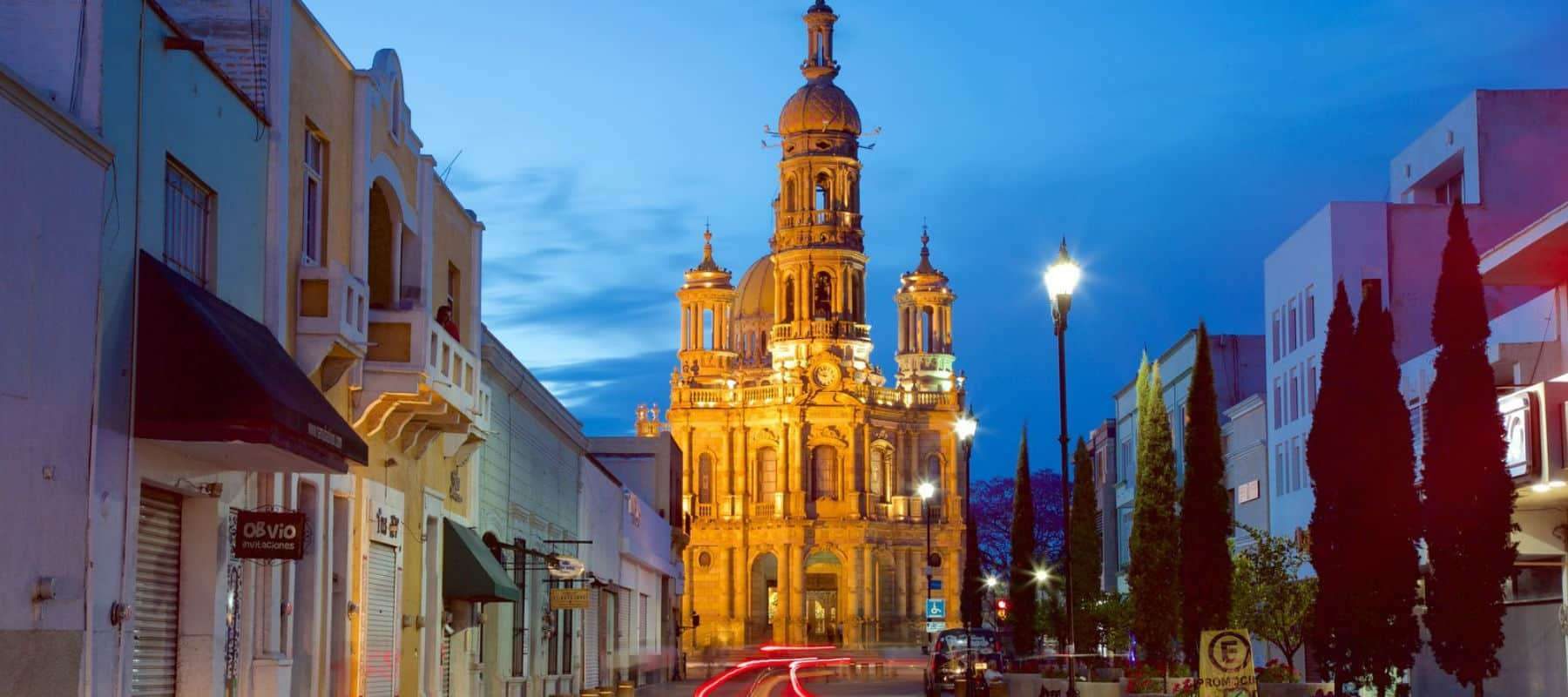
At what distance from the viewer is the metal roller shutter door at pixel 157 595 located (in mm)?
15875

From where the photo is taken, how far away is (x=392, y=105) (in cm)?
2364

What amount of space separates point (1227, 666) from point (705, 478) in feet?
324

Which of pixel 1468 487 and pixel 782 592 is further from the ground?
pixel 1468 487

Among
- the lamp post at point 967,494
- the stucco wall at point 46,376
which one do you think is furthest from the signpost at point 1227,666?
the lamp post at point 967,494

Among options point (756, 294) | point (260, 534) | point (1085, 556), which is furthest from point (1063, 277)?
point (756, 294)

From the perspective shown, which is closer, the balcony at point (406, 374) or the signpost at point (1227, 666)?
the signpost at point (1227, 666)

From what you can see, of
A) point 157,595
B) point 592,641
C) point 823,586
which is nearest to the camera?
point 157,595

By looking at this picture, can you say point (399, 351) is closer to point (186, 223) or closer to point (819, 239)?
point (186, 223)

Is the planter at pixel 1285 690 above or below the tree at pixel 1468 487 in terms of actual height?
below

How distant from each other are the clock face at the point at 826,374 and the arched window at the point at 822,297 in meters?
3.40

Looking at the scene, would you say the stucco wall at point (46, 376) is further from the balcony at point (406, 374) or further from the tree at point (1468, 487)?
the tree at point (1468, 487)

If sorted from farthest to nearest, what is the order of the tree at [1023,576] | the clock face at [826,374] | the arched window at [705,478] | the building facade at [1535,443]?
the arched window at [705,478] → the clock face at [826,374] → the tree at [1023,576] → the building facade at [1535,443]

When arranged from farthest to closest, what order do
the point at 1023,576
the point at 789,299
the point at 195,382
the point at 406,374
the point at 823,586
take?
the point at 789,299 → the point at 823,586 → the point at 1023,576 → the point at 406,374 → the point at 195,382

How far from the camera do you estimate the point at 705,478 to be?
118562mm
